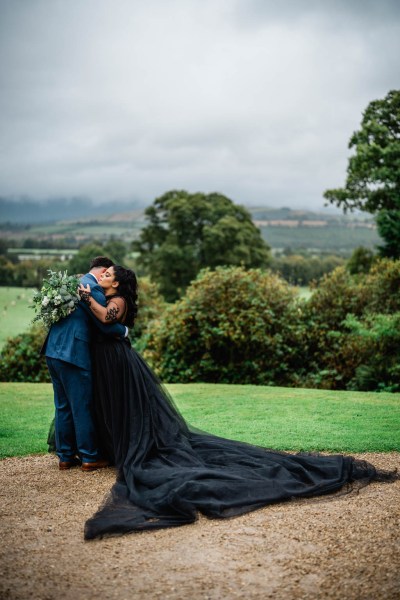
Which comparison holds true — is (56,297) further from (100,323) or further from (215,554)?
(215,554)

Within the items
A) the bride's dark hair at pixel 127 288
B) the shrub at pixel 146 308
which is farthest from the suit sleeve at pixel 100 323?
the shrub at pixel 146 308

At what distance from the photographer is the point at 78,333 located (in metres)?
6.48

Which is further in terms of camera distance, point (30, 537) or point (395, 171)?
point (395, 171)

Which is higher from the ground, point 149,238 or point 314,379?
point 149,238

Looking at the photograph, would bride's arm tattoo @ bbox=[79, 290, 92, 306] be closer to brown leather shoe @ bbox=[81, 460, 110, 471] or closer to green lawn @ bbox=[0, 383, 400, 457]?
brown leather shoe @ bbox=[81, 460, 110, 471]

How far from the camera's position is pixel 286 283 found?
51.0 ft

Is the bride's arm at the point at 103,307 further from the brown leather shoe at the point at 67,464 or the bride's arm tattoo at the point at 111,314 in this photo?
the brown leather shoe at the point at 67,464

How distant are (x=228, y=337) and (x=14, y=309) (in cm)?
2011

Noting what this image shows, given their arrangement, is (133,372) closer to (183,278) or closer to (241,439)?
(241,439)

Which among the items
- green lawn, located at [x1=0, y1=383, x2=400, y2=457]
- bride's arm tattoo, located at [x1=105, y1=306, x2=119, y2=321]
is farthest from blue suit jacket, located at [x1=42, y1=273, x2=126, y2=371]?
green lawn, located at [x1=0, y1=383, x2=400, y2=457]

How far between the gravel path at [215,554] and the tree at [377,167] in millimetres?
16039

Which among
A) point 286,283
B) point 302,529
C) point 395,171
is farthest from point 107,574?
point 395,171

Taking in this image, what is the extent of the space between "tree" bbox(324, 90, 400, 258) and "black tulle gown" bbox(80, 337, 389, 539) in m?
14.8

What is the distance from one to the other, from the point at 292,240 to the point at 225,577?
287ft
